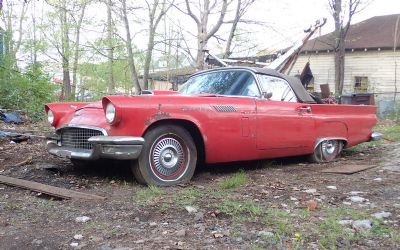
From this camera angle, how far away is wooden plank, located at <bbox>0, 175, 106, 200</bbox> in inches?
165

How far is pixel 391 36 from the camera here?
22953 mm

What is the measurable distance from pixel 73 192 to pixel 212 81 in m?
2.69

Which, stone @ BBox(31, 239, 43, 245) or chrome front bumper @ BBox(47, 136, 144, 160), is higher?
chrome front bumper @ BBox(47, 136, 144, 160)

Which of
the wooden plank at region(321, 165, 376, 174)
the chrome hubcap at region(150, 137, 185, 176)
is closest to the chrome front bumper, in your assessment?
the chrome hubcap at region(150, 137, 185, 176)

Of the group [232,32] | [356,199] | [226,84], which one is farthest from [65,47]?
[356,199]

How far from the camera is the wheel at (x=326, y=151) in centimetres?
665

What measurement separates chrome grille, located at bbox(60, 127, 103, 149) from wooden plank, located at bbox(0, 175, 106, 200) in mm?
617

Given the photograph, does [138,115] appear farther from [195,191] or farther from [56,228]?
[56,228]

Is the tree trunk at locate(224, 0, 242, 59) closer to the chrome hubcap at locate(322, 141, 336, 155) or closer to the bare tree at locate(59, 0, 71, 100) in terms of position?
the bare tree at locate(59, 0, 71, 100)

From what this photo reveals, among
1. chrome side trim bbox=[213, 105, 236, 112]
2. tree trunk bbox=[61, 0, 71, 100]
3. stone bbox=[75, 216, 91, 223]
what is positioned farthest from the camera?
tree trunk bbox=[61, 0, 71, 100]

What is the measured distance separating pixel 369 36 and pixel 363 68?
6.30ft

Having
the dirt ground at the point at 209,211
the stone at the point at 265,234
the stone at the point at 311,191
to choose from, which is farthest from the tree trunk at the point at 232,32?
the stone at the point at 265,234

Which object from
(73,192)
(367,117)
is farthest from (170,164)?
(367,117)

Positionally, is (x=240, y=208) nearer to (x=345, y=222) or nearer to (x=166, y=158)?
(x=345, y=222)
